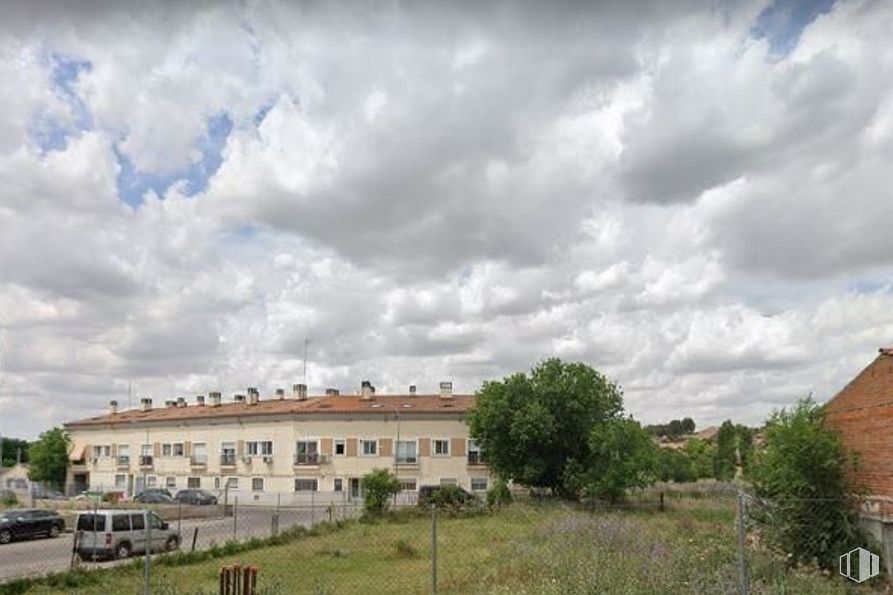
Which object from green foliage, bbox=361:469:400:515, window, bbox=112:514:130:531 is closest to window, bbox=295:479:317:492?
green foliage, bbox=361:469:400:515

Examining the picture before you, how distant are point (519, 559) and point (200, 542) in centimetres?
1650

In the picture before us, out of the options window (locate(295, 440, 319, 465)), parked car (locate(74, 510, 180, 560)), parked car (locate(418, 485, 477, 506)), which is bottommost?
parked car (locate(418, 485, 477, 506))

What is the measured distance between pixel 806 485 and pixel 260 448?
180ft

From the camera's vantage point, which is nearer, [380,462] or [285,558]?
[285,558]

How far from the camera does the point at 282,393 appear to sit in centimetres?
7806

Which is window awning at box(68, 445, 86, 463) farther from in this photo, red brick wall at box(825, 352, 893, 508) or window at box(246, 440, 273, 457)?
red brick wall at box(825, 352, 893, 508)

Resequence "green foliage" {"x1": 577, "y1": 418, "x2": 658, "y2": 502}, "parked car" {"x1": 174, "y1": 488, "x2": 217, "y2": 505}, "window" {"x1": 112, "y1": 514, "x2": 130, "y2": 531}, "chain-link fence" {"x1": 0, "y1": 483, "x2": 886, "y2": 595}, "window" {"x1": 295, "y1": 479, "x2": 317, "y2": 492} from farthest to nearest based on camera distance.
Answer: "window" {"x1": 295, "y1": 479, "x2": 317, "y2": 492}
"parked car" {"x1": 174, "y1": 488, "x2": 217, "y2": 505}
"green foliage" {"x1": 577, "y1": 418, "x2": 658, "y2": 502}
"window" {"x1": 112, "y1": 514, "x2": 130, "y2": 531}
"chain-link fence" {"x1": 0, "y1": 483, "x2": 886, "y2": 595}

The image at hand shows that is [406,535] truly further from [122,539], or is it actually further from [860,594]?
[860,594]

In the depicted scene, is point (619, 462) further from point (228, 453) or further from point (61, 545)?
point (228, 453)

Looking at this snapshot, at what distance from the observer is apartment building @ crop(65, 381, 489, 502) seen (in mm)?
64875

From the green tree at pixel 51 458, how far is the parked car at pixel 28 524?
56658 millimetres

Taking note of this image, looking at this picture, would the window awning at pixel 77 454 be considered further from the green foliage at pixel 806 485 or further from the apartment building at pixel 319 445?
the green foliage at pixel 806 485

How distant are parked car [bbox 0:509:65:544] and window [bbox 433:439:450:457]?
109ft

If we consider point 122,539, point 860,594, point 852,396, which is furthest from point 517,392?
point 860,594
